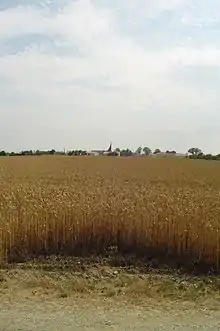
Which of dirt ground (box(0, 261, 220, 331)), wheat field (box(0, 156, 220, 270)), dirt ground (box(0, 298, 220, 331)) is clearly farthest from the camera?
wheat field (box(0, 156, 220, 270))

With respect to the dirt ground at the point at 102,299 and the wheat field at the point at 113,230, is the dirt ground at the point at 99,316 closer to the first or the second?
the dirt ground at the point at 102,299

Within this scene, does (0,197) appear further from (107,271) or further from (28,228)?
(107,271)

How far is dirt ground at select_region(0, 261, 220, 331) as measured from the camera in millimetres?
5812

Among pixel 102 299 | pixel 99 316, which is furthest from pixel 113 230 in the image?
pixel 99 316

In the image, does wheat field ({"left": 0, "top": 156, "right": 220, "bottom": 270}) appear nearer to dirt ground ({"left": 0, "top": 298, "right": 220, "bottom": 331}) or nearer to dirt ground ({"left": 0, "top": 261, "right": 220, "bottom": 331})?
dirt ground ({"left": 0, "top": 261, "right": 220, "bottom": 331})

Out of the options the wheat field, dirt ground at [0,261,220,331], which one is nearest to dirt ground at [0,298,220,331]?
dirt ground at [0,261,220,331]

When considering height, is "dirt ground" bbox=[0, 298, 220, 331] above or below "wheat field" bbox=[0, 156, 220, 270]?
below

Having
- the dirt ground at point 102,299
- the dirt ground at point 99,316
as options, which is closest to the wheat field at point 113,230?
the dirt ground at point 102,299

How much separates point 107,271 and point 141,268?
2.14 ft

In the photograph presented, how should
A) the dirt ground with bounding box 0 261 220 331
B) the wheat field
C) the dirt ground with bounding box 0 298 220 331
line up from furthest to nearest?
the wheat field, the dirt ground with bounding box 0 261 220 331, the dirt ground with bounding box 0 298 220 331

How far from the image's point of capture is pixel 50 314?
244 inches

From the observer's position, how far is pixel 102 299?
7.15 meters

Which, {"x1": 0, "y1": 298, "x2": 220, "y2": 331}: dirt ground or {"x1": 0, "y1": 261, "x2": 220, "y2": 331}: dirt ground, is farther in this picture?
{"x1": 0, "y1": 261, "x2": 220, "y2": 331}: dirt ground

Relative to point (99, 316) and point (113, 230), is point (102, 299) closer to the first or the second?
point (99, 316)
